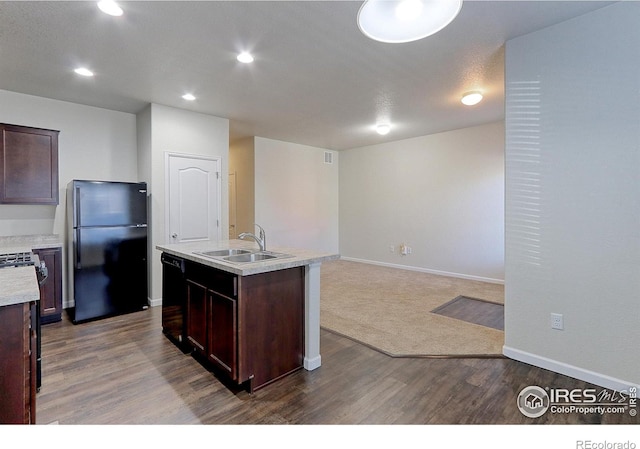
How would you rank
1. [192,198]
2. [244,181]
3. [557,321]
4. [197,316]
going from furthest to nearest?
[244,181] < [192,198] < [197,316] < [557,321]

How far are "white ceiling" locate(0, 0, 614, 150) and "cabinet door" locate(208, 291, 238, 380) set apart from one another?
6.59ft

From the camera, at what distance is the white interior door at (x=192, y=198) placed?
14.0ft

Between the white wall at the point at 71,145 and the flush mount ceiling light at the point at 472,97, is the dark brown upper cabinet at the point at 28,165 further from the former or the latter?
the flush mount ceiling light at the point at 472,97

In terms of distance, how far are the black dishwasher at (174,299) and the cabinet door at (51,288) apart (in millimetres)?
1384

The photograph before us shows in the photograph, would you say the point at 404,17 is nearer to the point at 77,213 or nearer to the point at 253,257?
the point at 253,257

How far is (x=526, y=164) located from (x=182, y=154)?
393 centimetres

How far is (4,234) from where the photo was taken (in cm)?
362

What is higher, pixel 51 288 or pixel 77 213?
pixel 77 213

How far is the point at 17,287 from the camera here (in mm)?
1396

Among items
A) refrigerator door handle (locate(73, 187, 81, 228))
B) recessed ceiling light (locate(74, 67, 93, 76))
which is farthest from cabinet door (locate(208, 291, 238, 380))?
recessed ceiling light (locate(74, 67, 93, 76))

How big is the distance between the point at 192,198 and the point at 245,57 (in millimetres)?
2272

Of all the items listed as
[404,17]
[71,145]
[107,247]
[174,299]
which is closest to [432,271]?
[174,299]

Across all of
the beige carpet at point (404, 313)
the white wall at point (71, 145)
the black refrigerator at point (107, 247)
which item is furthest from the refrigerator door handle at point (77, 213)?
the beige carpet at point (404, 313)
